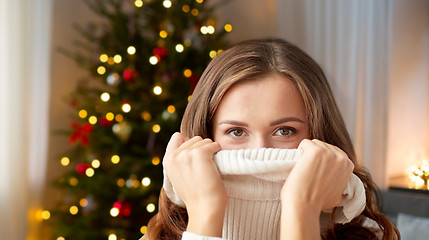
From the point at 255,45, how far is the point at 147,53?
1618mm

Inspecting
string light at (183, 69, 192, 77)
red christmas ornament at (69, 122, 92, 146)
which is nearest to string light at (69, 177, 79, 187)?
red christmas ornament at (69, 122, 92, 146)

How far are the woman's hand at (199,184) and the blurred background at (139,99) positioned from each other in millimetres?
1640

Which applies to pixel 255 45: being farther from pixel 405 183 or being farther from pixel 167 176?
pixel 405 183

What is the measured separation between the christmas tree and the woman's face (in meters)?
1.58

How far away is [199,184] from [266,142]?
19 cm

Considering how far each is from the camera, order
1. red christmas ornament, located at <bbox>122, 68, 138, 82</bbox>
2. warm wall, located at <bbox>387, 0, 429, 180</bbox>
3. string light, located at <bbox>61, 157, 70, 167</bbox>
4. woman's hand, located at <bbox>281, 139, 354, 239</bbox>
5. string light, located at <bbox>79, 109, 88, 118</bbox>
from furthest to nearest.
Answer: warm wall, located at <bbox>387, 0, 429, 180</bbox>
string light, located at <bbox>61, 157, 70, 167</bbox>
string light, located at <bbox>79, 109, 88, 118</bbox>
red christmas ornament, located at <bbox>122, 68, 138, 82</bbox>
woman's hand, located at <bbox>281, 139, 354, 239</bbox>

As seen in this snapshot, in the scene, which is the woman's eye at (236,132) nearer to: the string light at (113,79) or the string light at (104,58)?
the string light at (113,79)

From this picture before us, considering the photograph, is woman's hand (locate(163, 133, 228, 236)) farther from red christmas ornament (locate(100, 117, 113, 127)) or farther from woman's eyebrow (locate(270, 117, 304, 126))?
red christmas ornament (locate(100, 117, 113, 127))

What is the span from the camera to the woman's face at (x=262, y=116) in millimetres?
1045

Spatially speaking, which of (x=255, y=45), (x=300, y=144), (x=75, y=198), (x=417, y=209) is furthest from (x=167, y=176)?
Answer: (x=75, y=198)

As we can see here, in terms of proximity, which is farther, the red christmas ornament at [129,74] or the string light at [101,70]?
the string light at [101,70]

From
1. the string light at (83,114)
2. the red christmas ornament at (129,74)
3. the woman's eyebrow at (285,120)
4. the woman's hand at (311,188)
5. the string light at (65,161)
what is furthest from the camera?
the string light at (65,161)

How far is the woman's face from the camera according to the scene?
1045 mm

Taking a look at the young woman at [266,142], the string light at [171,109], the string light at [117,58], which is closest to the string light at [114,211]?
the string light at [171,109]
